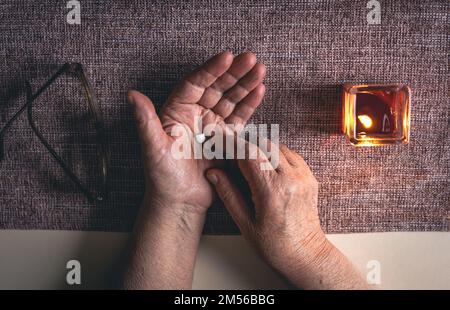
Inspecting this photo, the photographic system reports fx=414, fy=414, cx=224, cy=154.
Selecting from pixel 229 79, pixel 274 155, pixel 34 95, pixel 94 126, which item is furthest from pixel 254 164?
pixel 34 95

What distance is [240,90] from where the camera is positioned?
0.77 m

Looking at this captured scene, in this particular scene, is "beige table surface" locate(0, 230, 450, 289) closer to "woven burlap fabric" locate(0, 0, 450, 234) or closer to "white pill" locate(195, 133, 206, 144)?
"woven burlap fabric" locate(0, 0, 450, 234)

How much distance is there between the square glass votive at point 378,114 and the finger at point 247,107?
162 mm

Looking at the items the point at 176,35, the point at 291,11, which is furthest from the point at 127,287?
the point at 291,11

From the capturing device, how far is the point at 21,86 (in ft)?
2.68

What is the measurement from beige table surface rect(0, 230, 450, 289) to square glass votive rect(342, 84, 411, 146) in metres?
0.21

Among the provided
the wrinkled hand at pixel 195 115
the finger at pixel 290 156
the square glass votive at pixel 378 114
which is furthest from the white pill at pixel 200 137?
the square glass votive at pixel 378 114

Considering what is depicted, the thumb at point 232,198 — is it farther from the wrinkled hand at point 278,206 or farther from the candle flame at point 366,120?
the candle flame at point 366,120

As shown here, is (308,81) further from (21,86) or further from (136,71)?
(21,86)

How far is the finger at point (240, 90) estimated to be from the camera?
0.75m

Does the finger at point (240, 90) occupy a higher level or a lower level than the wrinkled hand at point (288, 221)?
higher

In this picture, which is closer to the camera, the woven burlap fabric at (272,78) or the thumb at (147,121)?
the thumb at (147,121)

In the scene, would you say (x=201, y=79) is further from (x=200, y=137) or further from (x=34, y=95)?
(x=34, y=95)

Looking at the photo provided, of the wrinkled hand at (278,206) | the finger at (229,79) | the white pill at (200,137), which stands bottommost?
the wrinkled hand at (278,206)
